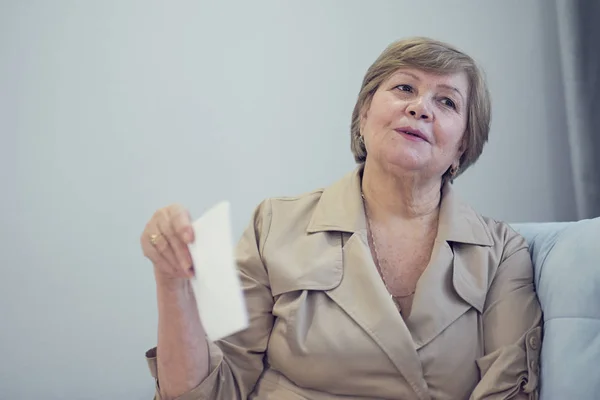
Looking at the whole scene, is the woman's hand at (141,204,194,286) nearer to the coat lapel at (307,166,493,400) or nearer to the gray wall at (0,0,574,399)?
the coat lapel at (307,166,493,400)

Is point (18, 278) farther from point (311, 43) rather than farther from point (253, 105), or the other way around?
point (311, 43)

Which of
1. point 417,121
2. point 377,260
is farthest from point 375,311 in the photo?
point 417,121

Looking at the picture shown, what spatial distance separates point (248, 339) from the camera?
39.0 inches

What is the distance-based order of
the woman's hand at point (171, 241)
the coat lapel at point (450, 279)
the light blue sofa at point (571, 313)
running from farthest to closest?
the coat lapel at point (450, 279), the light blue sofa at point (571, 313), the woman's hand at point (171, 241)

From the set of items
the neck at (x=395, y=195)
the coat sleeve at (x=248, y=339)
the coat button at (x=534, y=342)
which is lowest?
the coat button at (x=534, y=342)

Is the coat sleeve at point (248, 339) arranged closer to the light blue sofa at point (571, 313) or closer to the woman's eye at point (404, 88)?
the woman's eye at point (404, 88)

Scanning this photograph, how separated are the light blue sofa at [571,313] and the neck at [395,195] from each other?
26cm

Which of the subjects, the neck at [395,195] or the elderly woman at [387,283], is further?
the neck at [395,195]

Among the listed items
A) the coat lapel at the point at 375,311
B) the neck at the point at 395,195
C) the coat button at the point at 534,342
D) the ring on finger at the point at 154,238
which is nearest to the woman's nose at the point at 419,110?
the neck at the point at 395,195

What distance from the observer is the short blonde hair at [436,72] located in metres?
1.08

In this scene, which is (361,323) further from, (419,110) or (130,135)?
(130,135)

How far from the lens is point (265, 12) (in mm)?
1552

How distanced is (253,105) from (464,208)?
2.20 feet

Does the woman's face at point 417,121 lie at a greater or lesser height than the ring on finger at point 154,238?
greater
